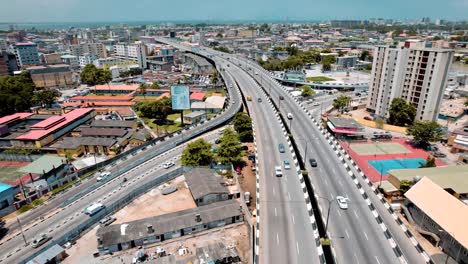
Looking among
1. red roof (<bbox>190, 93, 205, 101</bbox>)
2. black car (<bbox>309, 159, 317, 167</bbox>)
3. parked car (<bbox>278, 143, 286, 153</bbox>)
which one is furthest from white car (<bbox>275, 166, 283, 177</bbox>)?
red roof (<bbox>190, 93, 205, 101</bbox>)

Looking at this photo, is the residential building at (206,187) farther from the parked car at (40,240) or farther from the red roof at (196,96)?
the red roof at (196,96)

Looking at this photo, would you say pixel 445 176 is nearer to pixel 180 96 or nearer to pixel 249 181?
pixel 249 181

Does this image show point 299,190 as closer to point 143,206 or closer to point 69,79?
point 143,206

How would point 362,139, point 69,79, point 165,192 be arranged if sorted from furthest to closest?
point 69,79 < point 362,139 < point 165,192

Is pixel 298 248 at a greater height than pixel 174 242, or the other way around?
pixel 298 248

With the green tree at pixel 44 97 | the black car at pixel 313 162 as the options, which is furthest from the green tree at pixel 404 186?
the green tree at pixel 44 97

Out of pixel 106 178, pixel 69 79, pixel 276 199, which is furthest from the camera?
pixel 69 79

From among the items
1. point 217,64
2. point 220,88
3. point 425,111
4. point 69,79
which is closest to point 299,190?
point 425,111
